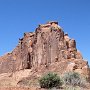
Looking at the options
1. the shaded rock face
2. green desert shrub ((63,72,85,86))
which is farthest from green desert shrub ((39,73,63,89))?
the shaded rock face

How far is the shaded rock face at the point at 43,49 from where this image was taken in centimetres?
7869

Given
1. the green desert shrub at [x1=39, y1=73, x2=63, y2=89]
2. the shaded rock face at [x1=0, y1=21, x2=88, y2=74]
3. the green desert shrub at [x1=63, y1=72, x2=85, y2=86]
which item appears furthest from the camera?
the shaded rock face at [x1=0, y1=21, x2=88, y2=74]

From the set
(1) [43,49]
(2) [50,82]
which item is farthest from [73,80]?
(1) [43,49]

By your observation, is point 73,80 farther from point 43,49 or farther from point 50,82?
point 43,49

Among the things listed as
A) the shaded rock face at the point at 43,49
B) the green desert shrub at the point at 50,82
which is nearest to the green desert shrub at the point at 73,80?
the green desert shrub at the point at 50,82

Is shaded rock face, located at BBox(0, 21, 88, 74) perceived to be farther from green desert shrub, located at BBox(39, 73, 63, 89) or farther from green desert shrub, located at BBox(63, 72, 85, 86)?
green desert shrub, located at BBox(39, 73, 63, 89)

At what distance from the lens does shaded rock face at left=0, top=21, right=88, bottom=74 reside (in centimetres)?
7869

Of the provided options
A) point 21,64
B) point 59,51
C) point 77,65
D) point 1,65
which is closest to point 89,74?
point 77,65

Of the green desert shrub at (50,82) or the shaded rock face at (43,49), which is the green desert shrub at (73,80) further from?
the shaded rock face at (43,49)

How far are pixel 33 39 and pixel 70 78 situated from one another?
49.8m

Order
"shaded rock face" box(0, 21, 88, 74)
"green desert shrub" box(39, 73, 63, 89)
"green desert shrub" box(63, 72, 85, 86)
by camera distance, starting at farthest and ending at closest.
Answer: "shaded rock face" box(0, 21, 88, 74) → "green desert shrub" box(63, 72, 85, 86) → "green desert shrub" box(39, 73, 63, 89)

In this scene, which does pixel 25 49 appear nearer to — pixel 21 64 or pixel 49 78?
pixel 21 64

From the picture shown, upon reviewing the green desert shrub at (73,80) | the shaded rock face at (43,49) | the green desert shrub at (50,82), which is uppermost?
the shaded rock face at (43,49)

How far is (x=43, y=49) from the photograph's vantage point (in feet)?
273
